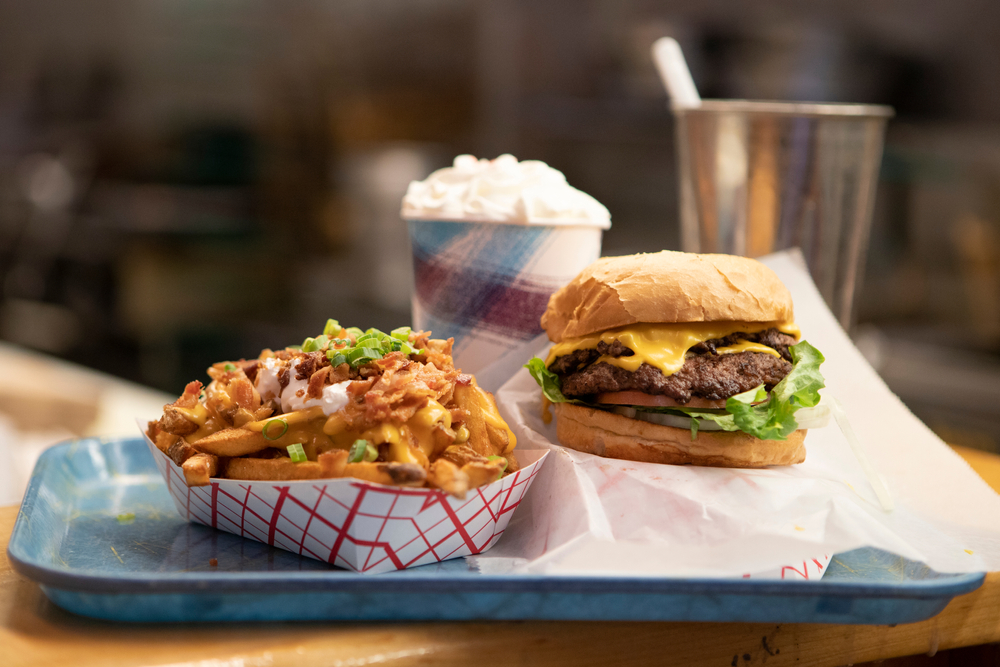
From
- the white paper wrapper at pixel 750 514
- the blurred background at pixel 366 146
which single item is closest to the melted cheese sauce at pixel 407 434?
the white paper wrapper at pixel 750 514

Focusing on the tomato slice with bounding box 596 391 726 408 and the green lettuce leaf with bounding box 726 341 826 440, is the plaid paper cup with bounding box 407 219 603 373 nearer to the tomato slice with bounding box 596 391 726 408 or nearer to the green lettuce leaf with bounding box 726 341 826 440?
the tomato slice with bounding box 596 391 726 408

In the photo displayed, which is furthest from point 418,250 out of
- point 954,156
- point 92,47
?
point 92,47

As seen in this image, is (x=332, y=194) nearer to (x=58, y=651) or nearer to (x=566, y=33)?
(x=566, y=33)

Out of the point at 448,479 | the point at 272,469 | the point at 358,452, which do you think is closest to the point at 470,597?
the point at 448,479

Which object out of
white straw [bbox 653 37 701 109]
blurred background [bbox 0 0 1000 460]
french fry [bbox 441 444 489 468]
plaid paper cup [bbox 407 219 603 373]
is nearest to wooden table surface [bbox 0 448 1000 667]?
french fry [bbox 441 444 489 468]

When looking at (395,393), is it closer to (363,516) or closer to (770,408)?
(363,516)

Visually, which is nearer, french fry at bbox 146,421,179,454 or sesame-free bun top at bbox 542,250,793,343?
french fry at bbox 146,421,179,454
